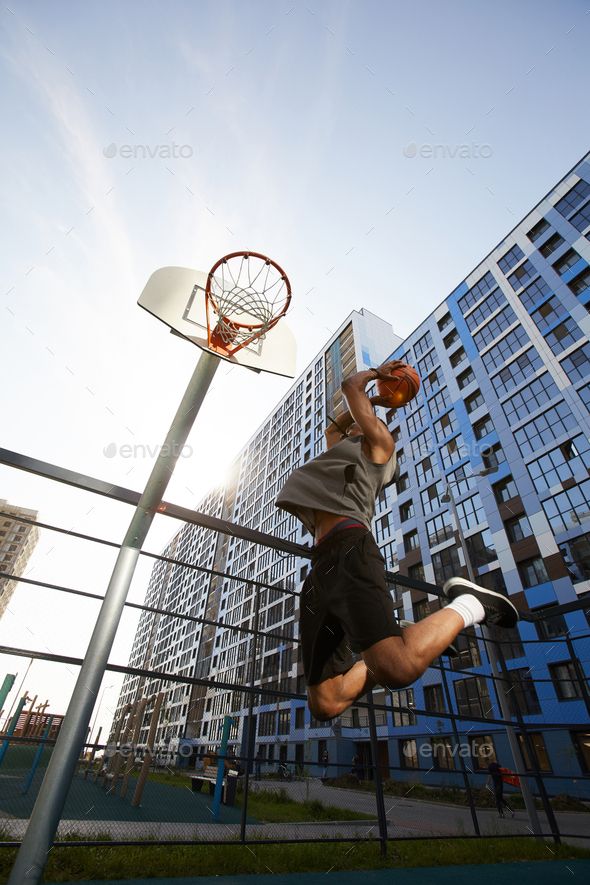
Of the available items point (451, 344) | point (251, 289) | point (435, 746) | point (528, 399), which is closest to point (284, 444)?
point (451, 344)

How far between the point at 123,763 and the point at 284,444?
131ft

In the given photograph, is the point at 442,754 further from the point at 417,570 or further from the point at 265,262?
the point at 265,262

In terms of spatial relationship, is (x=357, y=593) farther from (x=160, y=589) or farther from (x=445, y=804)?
(x=160, y=589)

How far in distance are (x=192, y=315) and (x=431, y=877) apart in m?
3.61

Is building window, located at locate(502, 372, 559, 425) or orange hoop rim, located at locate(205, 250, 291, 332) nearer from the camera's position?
orange hoop rim, located at locate(205, 250, 291, 332)

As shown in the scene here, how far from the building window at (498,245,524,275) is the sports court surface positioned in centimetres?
3050

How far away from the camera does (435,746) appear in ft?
67.2


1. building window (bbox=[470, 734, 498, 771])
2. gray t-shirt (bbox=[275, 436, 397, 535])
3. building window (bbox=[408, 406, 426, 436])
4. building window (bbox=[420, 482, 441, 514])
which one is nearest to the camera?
gray t-shirt (bbox=[275, 436, 397, 535])

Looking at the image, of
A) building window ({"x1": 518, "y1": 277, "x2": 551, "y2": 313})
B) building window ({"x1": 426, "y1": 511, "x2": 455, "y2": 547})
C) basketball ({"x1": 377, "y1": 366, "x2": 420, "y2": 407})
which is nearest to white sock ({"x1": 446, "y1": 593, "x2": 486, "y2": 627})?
basketball ({"x1": 377, "y1": 366, "x2": 420, "y2": 407})

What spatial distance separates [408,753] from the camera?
21250mm

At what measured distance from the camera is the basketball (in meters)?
2.66

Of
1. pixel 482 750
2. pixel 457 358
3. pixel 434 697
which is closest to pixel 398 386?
pixel 482 750

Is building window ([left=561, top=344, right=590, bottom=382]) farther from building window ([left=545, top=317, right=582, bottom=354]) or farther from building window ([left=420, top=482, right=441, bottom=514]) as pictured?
building window ([left=420, top=482, right=441, bottom=514])

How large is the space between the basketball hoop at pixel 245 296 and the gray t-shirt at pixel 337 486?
122 cm
